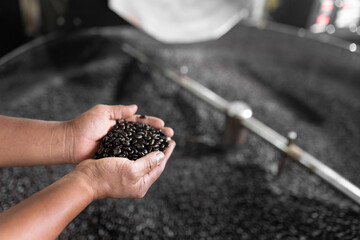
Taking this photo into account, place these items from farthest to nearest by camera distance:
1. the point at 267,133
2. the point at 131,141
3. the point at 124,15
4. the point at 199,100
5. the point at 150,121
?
1. the point at 199,100
2. the point at 124,15
3. the point at 267,133
4. the point at 150,121
5. the point at 131,141

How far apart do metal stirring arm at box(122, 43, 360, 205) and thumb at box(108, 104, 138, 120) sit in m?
0.54

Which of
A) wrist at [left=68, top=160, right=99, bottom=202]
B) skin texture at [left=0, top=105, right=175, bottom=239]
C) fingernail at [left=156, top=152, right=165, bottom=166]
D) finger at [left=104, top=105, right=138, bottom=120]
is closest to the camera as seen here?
skin texture at [left=0, top=105, right=175, bottom=239]

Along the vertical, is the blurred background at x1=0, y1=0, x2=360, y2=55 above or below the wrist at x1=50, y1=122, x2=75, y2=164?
above

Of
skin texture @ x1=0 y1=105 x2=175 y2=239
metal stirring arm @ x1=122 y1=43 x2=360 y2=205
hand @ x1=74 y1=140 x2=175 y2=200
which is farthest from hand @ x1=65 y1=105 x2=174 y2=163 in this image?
metal stirring arm @ x1=122 y1=43 x2=360 y2=205

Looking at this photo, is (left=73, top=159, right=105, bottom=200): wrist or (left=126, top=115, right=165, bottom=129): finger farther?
(left=126, top=115, right=165, bottom=129): finger

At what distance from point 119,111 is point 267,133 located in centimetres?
66

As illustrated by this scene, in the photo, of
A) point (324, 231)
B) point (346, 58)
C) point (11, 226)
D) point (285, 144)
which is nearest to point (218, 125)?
point (285, 144)

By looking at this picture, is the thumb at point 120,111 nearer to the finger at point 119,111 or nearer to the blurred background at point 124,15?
the finger at point 119,111

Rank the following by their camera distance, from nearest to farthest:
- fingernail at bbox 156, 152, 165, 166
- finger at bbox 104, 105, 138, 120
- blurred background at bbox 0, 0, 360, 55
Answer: fingernail at bbox 156, 152, 165, 166
finger at bbox 104, 105, 138, 120
blurred background at bbox 0, 0, 360, 55

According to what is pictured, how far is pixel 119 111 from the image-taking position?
99cm

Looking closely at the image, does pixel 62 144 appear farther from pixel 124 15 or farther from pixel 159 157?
pixel 124 15

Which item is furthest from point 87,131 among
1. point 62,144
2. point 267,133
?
point 267,133

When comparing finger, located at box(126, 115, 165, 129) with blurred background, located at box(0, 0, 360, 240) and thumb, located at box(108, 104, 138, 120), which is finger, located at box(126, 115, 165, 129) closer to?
thumb, located at box(108, 104, 138, 120)

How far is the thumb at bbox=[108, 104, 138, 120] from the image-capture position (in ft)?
3.23
